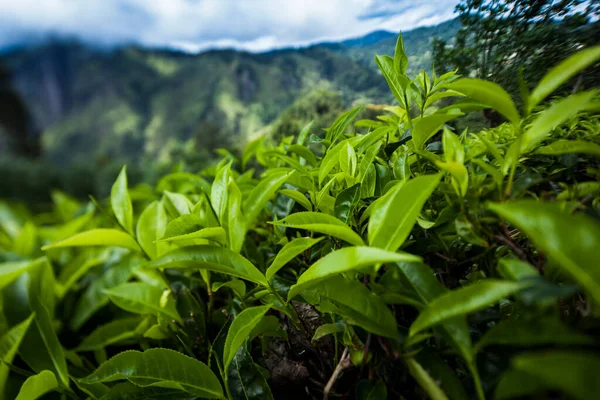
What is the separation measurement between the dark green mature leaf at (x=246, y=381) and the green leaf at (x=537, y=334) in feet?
0.89

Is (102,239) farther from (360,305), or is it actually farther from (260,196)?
(360,305)

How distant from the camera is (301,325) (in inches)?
18.3

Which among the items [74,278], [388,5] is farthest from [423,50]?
[74,278]

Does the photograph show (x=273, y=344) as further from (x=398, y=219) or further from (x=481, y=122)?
(x=481, y=122)

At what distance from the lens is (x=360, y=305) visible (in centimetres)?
35

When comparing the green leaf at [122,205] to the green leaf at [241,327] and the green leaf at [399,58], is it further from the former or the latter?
the green leaf at [399,58]

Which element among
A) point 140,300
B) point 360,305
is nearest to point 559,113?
point 360,305

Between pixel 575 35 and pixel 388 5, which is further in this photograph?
pixel 388 5

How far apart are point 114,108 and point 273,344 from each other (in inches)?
318

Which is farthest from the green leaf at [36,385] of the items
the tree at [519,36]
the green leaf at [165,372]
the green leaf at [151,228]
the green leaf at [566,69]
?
the tree at [519,36]

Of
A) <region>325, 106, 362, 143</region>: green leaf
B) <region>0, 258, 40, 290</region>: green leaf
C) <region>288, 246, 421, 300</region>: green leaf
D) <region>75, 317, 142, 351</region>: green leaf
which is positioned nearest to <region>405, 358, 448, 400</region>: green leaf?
<region>288, 246, 421, 300</region>: green leaf

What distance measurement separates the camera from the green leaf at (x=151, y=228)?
2.19 ft

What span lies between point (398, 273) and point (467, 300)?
0.09m

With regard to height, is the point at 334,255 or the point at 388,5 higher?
the point at 388,5
